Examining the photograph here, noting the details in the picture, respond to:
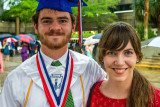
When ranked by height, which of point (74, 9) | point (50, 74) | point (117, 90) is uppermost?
point (74, 9)

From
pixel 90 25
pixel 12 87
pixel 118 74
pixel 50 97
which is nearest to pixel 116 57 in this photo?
pixel 118 74

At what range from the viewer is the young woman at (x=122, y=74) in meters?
1.68

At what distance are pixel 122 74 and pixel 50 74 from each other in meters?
0.66

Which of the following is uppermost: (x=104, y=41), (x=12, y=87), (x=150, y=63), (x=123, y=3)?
(x=123, y=3)

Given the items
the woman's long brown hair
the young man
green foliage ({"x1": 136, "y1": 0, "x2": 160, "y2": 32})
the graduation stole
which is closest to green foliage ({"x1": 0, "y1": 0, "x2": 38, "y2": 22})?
green foliage ({"x1": 136, "y1": 0, "x2": 160, "y2": 32})

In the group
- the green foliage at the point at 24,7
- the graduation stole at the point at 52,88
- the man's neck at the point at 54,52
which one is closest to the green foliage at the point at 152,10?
the green foliage at the point at 24,7

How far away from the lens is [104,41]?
1.78m

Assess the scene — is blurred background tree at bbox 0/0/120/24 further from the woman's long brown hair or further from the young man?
the woman's long brown hair

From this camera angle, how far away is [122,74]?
5.65ft

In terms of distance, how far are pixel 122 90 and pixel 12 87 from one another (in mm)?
1024

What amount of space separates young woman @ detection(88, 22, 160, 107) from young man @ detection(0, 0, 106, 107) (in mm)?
219

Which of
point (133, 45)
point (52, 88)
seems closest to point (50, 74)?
point (52, 88)

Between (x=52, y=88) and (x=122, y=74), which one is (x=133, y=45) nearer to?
(x=122, y=74)

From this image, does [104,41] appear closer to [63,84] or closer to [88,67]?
[88,67]
